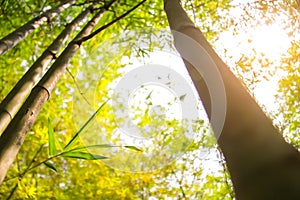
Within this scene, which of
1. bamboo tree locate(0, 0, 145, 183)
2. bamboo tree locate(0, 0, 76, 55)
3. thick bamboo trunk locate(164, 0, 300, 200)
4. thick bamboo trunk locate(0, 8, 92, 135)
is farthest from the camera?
bamboo tree locate(0, 0, 76, 55)

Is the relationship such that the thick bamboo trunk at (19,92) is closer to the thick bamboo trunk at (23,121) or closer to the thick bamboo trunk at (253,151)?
the thick bamboo trunk at (23,121)

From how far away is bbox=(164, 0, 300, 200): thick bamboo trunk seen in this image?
0.54m

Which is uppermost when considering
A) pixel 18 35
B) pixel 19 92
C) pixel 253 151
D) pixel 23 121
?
pixel 18 35

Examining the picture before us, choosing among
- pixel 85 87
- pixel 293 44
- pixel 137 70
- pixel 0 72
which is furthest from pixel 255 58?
pixel 0 72

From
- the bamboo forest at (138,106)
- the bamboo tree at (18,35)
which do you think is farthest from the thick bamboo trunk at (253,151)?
the bamboo tree at (18,35)

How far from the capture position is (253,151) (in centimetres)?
63

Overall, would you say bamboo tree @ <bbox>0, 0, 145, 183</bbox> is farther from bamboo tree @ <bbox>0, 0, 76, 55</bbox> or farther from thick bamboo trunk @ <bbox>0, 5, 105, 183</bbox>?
bamboo tree @ <bbox>0, 0, 76, 55</bbox>

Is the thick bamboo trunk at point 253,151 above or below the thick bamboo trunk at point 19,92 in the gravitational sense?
below

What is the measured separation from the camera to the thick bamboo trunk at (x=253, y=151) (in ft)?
1.76

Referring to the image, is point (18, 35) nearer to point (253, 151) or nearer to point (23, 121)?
point (23, 121)

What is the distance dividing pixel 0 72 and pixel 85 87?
159 centimetres

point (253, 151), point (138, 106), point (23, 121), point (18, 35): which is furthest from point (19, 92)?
point (138, 106)

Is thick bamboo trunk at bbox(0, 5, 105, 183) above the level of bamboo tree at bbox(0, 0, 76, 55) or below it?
below

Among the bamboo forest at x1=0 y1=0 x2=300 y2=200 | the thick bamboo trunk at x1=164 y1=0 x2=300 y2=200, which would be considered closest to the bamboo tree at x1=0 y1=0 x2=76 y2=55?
the bamboo forest at x1=0 y1=0 x2=300 y2=200
